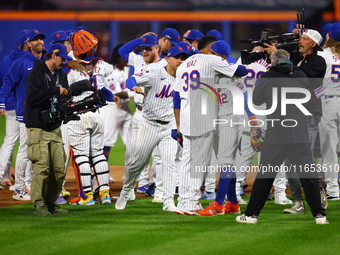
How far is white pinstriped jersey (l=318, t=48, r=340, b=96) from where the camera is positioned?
394 inches

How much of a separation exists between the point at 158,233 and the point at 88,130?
2.84 m

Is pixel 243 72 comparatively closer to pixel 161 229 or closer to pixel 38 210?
pixel 161 229

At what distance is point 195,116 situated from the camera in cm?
848

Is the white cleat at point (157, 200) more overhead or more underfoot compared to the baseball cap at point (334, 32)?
more underfoot

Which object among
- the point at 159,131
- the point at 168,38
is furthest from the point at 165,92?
the point at 168,38

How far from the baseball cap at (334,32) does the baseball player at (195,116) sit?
209 centimetres

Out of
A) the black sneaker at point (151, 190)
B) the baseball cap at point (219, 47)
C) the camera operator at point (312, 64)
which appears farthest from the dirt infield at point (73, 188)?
the baseball cap at point (219, 47)

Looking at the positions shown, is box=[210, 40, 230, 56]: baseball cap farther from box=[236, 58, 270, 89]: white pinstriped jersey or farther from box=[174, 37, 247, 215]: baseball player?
box=[236, 58, 270, 89]: white pinstriped jersey

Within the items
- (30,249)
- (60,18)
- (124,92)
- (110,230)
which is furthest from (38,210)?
(60,18)

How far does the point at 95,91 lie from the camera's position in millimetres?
8859

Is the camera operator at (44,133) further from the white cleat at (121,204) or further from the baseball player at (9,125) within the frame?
the baseball player at (9,125)

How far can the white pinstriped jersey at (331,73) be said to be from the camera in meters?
10.0

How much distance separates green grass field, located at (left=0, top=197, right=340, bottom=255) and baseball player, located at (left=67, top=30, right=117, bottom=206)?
2.24 feet

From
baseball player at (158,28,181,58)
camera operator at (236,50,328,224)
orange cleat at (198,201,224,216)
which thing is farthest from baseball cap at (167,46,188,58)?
baseball player at (158,28,181,58)
